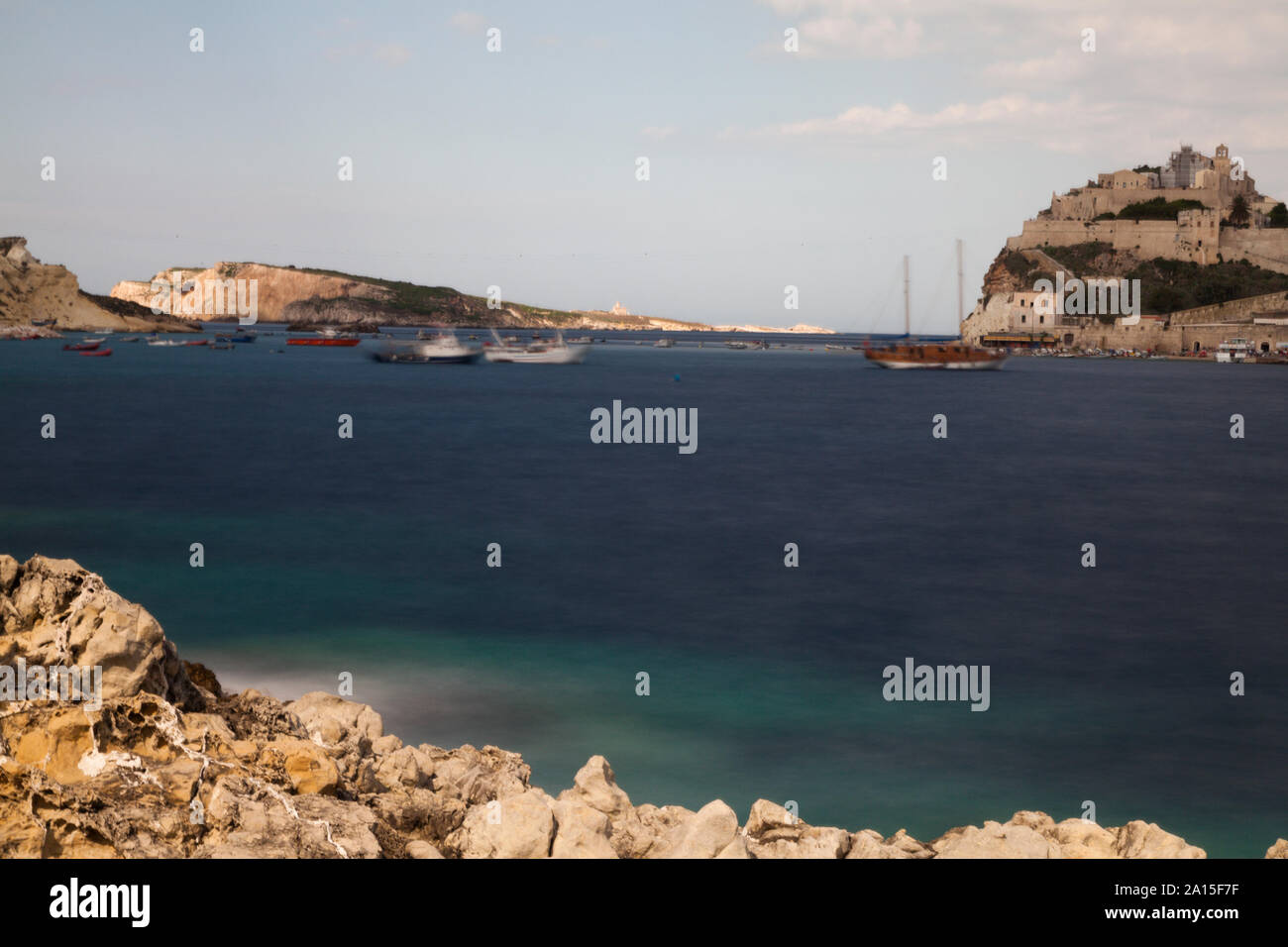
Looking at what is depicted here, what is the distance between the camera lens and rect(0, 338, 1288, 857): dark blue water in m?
12.5

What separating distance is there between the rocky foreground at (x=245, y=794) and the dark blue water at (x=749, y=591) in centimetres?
356

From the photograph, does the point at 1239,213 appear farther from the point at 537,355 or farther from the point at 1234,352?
the point at 537,355

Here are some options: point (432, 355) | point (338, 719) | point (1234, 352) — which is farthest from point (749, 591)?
point (1234, 352)

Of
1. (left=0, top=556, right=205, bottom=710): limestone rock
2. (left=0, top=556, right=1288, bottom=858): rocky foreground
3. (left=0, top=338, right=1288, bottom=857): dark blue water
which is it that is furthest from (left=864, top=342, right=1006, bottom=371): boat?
(left=0, top=556, right=205, bottom=710): limestone rock

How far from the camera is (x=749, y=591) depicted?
2116 centimetres

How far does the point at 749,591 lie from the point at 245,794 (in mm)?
15869

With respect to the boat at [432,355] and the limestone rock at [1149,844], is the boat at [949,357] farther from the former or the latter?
the limestone rock at [1149,844]

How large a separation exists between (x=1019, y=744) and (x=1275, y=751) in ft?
9.98

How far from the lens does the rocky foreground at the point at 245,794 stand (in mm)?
5555

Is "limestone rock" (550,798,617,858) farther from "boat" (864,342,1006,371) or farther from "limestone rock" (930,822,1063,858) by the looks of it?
"boat" (864,342,1006,371)

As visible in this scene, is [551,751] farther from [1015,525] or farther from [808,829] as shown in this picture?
[1015,525]

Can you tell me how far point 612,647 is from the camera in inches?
672

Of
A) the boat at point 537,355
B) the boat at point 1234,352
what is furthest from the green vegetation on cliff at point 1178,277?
the boat at point 537,355
